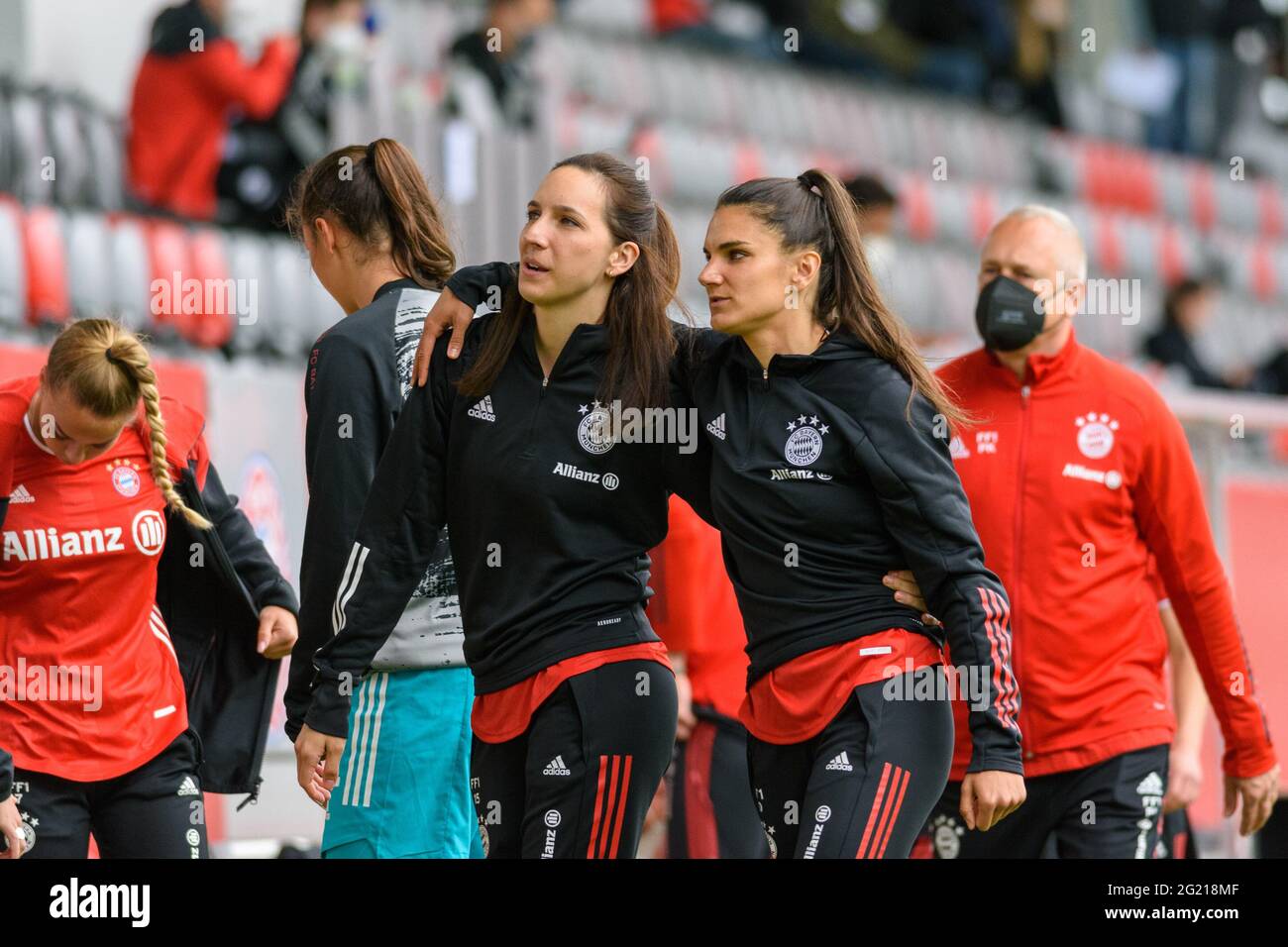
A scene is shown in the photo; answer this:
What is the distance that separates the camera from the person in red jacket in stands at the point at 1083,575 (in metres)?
4.49

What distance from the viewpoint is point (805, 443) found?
355 centimetres

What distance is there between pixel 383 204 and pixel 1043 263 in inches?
65.7

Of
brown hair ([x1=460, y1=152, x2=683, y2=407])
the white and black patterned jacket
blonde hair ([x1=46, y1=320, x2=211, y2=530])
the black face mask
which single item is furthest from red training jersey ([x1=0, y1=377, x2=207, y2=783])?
the black face mask

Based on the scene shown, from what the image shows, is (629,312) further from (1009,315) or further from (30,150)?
(30,150)

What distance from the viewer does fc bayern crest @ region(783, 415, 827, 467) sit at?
3.54 m

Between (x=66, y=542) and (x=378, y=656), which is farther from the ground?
(x=66, y=542)

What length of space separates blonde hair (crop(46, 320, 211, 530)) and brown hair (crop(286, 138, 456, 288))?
484mm

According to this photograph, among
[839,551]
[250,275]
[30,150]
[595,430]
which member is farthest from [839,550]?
[30,150]

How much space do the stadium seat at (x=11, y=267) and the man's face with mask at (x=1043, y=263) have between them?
429 centimetres

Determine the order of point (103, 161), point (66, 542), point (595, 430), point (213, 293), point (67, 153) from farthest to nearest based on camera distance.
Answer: point (103, 161) < point (67, 153) < point (213, 293) < point (66, 542) < point (595, 430)

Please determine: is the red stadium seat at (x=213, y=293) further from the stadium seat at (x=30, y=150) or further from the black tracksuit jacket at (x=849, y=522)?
the black tracksuit jacket at (x=849, y=522)
